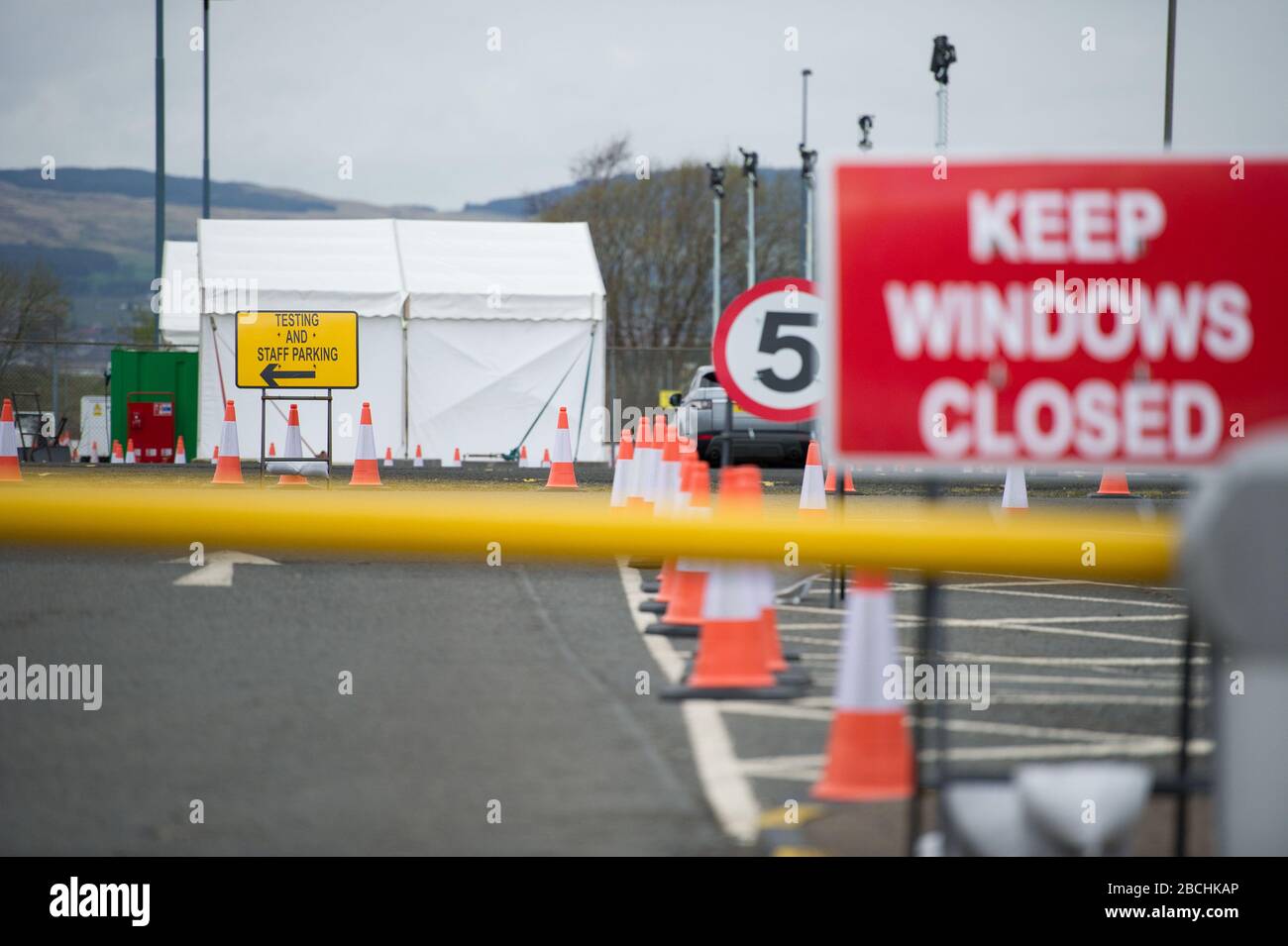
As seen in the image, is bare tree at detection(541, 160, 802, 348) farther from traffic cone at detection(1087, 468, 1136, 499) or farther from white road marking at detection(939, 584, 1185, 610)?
white road marking at detection(939, 584, 1185, 610)

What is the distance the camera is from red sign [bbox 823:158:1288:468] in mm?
4707

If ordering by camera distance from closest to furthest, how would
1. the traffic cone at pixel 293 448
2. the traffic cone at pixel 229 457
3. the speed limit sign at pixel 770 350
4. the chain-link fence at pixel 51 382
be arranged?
the speed limit sign at pixel 770 350 < the traffic cone at pixel 293 448 < the traffic cone at pixel 229 457 < the chain-link fence at pixel 51 382

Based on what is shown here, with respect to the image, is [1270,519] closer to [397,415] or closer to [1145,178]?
[1145,178]

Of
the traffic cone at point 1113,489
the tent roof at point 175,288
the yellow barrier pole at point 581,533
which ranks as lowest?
the traffic cone at point 1113,489

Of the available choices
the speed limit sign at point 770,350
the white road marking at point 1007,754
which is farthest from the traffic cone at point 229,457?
the white road marking at point 1007,754

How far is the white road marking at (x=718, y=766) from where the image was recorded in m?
5.16

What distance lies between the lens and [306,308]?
30.0m

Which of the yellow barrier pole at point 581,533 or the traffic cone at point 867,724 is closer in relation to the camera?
the yellow barrier pole at point 581,533

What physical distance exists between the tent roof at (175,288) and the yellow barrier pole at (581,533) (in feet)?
92.5

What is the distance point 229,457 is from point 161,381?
38.3ft

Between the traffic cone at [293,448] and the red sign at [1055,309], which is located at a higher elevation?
the red sign at [1055,309]

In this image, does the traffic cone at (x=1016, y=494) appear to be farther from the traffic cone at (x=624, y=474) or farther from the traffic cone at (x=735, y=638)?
the traffic cone at (x=735, y=638)

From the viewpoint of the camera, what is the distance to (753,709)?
7.01 meters

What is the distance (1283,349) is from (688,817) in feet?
6.95
